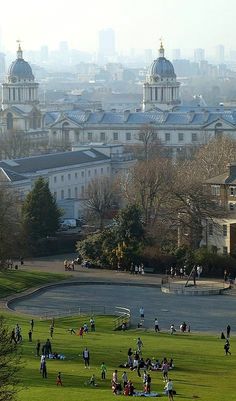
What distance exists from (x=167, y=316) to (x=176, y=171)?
32016 mm

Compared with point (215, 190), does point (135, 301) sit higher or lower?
lower

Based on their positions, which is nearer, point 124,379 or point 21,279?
point 124,379

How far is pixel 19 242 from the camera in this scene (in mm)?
77750

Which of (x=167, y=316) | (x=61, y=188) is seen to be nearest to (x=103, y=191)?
(x=61, y=188)

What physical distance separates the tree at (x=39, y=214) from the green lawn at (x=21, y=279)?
10.1 metres

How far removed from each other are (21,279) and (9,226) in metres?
4.25

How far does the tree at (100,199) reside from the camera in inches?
3713

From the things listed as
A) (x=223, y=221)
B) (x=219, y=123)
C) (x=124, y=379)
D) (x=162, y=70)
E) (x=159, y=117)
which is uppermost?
(x=162, y=70)

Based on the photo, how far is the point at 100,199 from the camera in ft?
317

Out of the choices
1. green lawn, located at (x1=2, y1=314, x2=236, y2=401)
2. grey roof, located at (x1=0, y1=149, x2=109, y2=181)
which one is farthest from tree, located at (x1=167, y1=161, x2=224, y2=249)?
grey roof, located at (x1=0, y1=149, x2=109, y2=181)

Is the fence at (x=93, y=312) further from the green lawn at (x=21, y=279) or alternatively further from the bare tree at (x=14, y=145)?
the bare tree at (x=14, y=145)

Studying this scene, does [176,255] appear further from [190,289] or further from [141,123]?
[141,123]

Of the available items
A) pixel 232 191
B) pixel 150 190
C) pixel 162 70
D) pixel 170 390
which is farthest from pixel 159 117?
pixel 170 390

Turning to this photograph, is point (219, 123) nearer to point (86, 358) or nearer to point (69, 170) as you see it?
point (69, 170)
